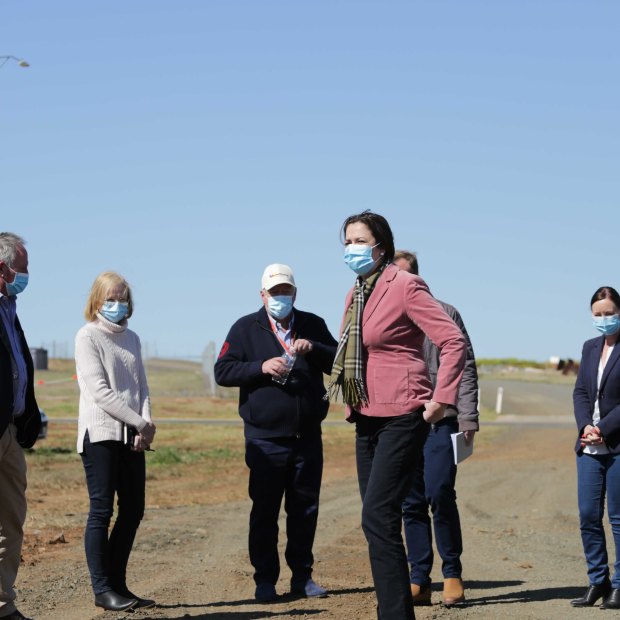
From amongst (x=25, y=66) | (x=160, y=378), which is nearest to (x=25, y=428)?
(x=25, y=66)

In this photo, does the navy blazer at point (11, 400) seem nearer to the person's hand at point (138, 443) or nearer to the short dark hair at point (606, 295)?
the person's hand at point (138, 443)

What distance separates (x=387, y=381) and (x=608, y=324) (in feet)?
8.68

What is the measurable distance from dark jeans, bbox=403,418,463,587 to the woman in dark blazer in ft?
2.91

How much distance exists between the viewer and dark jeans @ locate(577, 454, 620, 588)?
794 centimetres

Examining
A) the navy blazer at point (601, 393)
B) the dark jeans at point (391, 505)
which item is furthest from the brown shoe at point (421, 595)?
the dark jeans at point (391, 505)

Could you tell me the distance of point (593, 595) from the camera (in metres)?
7.88

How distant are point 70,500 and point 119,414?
875 cm

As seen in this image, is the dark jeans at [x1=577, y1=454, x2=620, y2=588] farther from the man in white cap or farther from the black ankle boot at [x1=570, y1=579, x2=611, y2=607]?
the man in white cap

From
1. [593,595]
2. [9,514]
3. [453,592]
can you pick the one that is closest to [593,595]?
[593,595]

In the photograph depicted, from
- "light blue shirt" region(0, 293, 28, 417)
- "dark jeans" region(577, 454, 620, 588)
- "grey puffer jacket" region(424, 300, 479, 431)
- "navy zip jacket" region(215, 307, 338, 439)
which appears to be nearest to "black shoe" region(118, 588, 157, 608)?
"navy zip jacket" region(215, 307, 338, 439)

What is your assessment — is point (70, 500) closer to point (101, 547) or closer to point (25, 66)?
point (25, 66)

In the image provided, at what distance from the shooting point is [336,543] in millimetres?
11164

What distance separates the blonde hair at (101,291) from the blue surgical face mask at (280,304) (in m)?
0.96

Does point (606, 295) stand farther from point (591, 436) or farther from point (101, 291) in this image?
point (101, 291)
